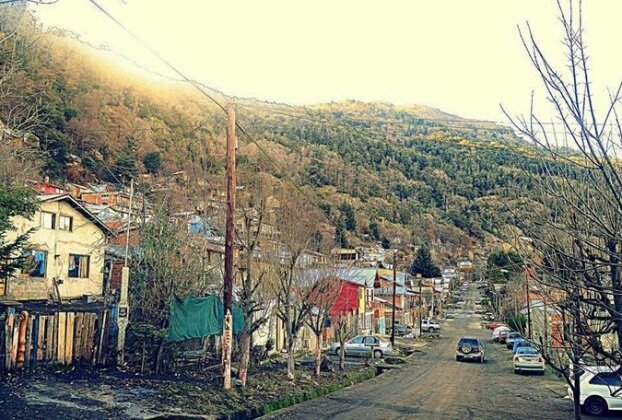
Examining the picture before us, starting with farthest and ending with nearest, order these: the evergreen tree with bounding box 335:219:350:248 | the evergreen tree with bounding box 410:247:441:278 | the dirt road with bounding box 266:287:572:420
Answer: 1. the evergreen tree with bounding box 410:247:441:278
2. the evergreen tree with bounding box 335:219:350:248
3. the dirt road with bounding box 266:287:572:420

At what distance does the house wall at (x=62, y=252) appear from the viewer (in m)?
30.6

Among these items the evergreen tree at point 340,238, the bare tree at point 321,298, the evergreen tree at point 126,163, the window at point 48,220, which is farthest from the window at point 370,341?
the evergreen tree at point 126,163

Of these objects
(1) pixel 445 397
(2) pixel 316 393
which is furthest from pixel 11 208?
(1) pixel 445 397

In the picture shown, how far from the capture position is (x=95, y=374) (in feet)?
56.5

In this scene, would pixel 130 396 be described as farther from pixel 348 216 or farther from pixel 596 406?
pixel 348 216

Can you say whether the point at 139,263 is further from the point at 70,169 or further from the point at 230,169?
the point at 70,169

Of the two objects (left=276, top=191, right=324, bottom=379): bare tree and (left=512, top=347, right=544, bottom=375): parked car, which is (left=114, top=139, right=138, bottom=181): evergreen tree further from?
(left=512, top=347, right=544, bottom=375): parked car

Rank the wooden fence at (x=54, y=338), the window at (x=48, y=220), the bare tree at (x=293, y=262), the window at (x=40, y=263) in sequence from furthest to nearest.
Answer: the window at (x=48, y=220) → the window at (x=40, y=263) → the bare tree at (x=293, y=262) → the wooden fence at (x=54, y=338)

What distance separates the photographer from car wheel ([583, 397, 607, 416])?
19203 mm

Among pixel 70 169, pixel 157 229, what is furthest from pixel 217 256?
pixel 70 169

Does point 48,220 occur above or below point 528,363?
above

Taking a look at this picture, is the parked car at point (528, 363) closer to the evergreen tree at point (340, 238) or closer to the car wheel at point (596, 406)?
the evergreen tree at point (340, 238)

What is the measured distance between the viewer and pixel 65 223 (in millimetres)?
34312

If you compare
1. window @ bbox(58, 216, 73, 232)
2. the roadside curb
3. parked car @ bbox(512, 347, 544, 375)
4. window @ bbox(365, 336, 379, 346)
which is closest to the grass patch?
the roadside curb
